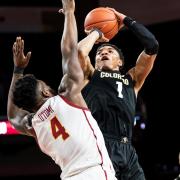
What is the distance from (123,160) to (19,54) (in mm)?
1225

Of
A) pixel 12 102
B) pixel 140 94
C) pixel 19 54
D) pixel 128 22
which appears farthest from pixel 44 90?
pixel 140 94

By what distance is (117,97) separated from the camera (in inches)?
181

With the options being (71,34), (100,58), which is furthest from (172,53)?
(71,34)

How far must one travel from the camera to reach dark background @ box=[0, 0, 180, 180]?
1149 cm

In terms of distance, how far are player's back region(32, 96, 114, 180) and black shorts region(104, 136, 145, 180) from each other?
0.97 m

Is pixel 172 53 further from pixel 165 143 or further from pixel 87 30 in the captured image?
pixel 87 30

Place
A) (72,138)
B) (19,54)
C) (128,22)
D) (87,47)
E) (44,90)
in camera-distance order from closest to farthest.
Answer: (72,138)
(44,90)
(87,47)
(19,54)
(128,22)

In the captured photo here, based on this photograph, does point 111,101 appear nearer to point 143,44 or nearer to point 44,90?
point 143,44

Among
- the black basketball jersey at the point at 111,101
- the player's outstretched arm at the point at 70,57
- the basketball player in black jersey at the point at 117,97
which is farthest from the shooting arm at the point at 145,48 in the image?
the player's outstretched arm at the point at 70,57

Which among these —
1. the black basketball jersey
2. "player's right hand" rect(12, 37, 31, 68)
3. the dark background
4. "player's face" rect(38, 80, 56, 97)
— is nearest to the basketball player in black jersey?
the black basketball jersey

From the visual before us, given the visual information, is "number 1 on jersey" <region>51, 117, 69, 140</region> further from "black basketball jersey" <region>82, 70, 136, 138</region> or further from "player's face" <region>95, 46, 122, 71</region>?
"player's face" <region>95, 46, 122, 71</region>

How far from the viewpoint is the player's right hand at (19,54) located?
4.09 m

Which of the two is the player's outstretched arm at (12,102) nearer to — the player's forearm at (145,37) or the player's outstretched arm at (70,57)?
the player's outstretched arm at (70,57)

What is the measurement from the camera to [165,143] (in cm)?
1273
